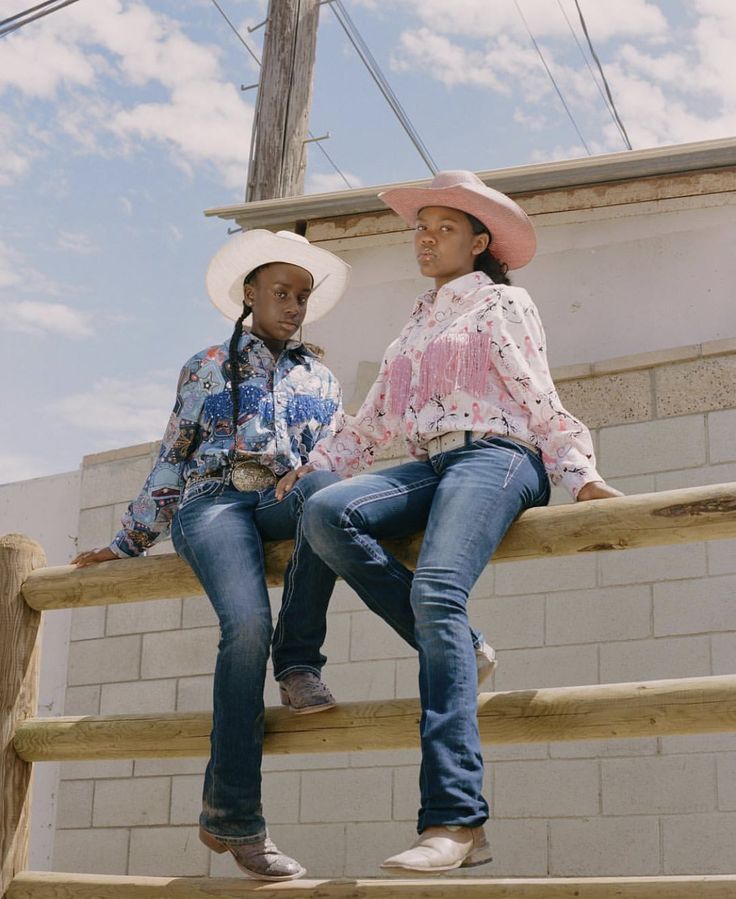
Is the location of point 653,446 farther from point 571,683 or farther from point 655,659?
point 571,683

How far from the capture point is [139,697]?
688 centimetres

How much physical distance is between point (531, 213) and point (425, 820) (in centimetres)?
477

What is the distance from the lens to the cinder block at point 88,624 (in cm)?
716

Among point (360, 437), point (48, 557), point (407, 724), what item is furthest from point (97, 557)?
point (48, 557)

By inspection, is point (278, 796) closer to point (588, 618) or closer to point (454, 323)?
point (588, 618)

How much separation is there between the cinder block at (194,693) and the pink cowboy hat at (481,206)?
354cm

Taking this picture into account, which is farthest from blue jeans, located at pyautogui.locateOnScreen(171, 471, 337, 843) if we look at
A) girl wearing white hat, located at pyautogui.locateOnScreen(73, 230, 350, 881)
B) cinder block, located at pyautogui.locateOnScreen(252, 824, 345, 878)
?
cinder block, located at pyautogui.locateOnScreen(252, 824, 345, 878)

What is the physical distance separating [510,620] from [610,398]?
1110 millimetres

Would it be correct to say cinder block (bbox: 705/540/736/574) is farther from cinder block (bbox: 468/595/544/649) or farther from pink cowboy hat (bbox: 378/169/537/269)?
pink cowboy hat (bbox: 378/169/537/269)

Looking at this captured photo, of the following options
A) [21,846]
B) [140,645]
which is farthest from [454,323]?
[140,645]

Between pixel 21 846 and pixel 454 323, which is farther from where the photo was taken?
Result: pixel 21 846

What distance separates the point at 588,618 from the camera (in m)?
5.84

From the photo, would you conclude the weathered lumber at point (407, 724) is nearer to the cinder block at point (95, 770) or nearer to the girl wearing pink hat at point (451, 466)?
the girl wearing pink hat at point (451, 466)

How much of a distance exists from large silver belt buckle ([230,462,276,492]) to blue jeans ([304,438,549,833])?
1.47 ft
